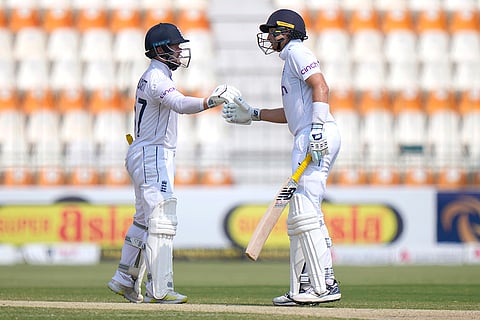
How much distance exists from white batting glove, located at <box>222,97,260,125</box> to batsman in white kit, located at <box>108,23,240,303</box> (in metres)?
0.08

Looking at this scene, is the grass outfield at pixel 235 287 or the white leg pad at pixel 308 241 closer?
the grass outfield at pixel 235 287

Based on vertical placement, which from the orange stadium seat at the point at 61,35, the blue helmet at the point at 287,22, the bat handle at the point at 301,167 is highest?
the orange stadium seat at the point at 61,35

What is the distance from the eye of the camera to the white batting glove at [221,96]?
750cm

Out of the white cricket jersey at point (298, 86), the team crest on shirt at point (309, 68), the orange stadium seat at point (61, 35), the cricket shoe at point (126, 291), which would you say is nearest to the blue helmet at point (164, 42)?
the white cricket jersey at point (298, 86)

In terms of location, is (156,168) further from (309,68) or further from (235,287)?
(235,287)

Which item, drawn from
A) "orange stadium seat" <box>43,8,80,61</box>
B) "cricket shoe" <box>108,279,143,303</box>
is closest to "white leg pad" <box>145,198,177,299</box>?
"cricket shoe" <box>108,279,143,303</box>

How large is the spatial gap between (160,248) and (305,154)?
1.23 metres

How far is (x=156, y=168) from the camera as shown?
784cm

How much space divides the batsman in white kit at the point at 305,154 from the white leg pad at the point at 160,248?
2.67 ft

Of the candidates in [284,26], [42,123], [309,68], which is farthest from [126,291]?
[42,123]

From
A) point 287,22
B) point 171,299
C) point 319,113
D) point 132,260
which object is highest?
point 287,22

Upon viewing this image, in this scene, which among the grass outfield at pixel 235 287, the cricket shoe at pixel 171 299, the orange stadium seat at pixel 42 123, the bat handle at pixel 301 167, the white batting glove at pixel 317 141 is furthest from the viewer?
the orange stadium seat at pixel 42 123

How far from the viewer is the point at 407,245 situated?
16.3 metres

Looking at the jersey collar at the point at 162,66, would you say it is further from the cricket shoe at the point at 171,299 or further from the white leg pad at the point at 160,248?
the cricket shoe at the point at 171,299
